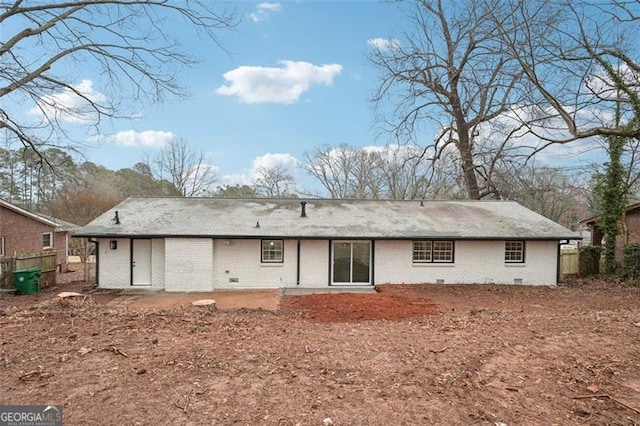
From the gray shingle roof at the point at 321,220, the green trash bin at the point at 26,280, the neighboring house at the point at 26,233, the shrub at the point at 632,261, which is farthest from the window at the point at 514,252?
the neighboring house at the point at 26,233

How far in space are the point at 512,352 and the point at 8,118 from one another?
15.6 metres

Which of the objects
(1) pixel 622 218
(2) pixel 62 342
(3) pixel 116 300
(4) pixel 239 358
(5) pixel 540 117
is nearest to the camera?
(4) pixel 239 358

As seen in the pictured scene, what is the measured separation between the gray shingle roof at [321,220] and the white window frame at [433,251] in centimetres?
46

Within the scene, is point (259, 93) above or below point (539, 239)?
above

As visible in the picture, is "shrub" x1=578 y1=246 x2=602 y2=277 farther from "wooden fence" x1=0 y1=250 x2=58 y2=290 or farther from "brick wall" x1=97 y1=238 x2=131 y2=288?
"wooden fence" x1=0 y1=250 x2=58 y2=290

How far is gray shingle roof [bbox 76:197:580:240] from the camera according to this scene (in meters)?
13.4

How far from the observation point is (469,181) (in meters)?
23.5

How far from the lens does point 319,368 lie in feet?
15.7

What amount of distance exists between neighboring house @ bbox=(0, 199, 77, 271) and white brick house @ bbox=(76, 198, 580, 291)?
877 cm

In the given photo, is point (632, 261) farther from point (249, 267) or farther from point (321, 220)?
point (249, 267)

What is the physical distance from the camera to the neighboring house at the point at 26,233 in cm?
1944

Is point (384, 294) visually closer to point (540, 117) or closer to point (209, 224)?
point (209, 224)

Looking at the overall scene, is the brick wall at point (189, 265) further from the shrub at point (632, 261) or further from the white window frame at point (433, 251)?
the shrub at point (632, 261)

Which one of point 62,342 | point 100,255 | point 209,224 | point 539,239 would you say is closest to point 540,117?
point 539,239
